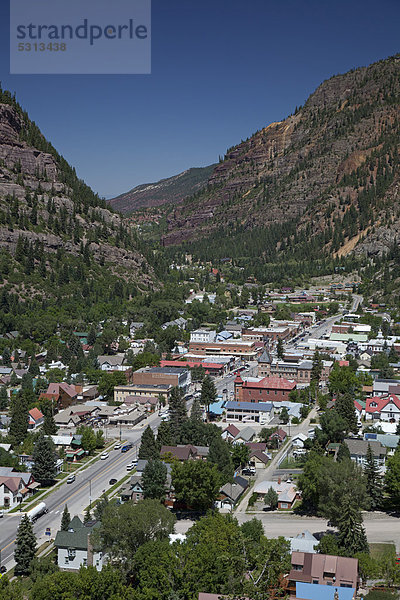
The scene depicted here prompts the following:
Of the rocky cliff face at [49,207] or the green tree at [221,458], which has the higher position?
the rocky cliff face at [49,207]

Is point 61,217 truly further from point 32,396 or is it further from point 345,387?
point 345,387

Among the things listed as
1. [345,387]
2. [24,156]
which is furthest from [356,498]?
[24,156]

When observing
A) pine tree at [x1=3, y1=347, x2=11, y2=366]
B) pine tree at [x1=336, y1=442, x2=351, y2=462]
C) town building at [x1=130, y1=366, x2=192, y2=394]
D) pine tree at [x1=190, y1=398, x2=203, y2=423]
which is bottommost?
pine tree at [x1=336, y1=442, x2=351, y2=462]

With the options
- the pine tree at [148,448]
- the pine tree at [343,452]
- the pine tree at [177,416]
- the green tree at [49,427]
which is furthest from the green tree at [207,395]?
the pine tree at [343,452]

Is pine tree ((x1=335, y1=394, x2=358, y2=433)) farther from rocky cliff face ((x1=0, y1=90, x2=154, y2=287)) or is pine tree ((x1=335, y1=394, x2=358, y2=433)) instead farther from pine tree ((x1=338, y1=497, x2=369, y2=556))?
rocky cliff face ((x1=0, y1=90, x2=154, y2=287))

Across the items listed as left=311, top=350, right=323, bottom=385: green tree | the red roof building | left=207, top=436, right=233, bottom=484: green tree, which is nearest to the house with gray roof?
left=207, top=436, right=233, bottom=484: green tree

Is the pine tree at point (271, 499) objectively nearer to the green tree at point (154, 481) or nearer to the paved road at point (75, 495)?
the green tree at point (154, 481)
